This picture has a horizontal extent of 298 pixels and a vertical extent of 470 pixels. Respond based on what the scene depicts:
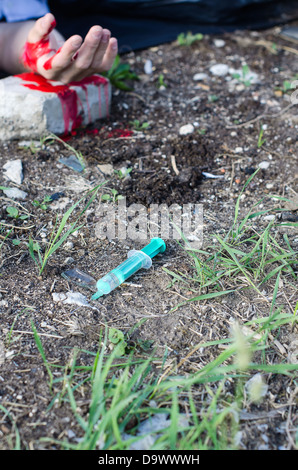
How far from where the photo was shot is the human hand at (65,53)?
204 cm

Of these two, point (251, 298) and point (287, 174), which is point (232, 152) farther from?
point (251, 298)

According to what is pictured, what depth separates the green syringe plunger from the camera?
1519 millimetres

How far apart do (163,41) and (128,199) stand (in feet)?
5.56

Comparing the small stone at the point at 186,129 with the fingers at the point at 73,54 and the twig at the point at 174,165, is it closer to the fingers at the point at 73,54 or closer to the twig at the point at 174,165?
the twig at the point at 174,165

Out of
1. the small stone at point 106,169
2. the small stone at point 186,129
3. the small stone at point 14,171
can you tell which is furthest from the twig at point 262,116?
the small stone at point 14,171

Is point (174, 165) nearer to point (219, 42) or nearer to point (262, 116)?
point (262, 116)

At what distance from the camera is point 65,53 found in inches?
79.7

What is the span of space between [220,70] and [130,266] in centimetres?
183

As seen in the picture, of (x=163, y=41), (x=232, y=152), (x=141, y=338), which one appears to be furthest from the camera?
(x=163, y=41)

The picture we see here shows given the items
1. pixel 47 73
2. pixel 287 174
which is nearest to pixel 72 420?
pixel 287 174

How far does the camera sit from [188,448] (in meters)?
1.09

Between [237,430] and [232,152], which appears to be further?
[232,152]

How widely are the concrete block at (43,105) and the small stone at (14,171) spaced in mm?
211

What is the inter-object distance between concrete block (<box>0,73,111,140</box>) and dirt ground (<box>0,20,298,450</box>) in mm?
95
